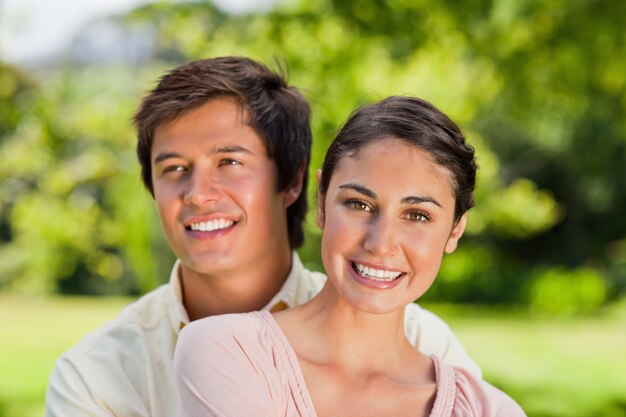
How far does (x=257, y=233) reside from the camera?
252 centimetres

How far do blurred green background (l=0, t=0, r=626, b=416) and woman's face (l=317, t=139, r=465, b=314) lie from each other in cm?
41

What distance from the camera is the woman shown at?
1812 mm

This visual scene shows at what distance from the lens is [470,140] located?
10.9 m

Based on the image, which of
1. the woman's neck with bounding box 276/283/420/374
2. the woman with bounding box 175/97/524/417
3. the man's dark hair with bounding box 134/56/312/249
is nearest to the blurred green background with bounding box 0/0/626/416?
the man's dark hair with bounding box 134/56/312/249

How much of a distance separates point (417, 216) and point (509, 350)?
1178cm

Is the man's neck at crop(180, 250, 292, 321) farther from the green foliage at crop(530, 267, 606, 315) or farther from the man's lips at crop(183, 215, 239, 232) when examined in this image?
the green foliage at crop(530, 267, 606, 315)

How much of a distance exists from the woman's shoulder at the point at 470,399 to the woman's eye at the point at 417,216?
13.6 inches

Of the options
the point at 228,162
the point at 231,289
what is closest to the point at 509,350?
the point at 231,289

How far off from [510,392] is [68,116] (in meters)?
5.60

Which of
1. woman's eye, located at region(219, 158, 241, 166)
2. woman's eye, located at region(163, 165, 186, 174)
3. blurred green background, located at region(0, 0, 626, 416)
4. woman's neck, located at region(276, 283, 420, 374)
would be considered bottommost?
woman's neck, located at region(276, 283, 420, 374)

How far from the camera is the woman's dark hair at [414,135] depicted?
1.88m

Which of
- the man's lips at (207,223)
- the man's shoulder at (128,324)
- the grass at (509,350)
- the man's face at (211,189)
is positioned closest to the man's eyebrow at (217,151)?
the man's face at (211,189)

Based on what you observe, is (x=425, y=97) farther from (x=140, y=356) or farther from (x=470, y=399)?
(x=470, y=399)

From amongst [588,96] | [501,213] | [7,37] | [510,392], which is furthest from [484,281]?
[7,37]
